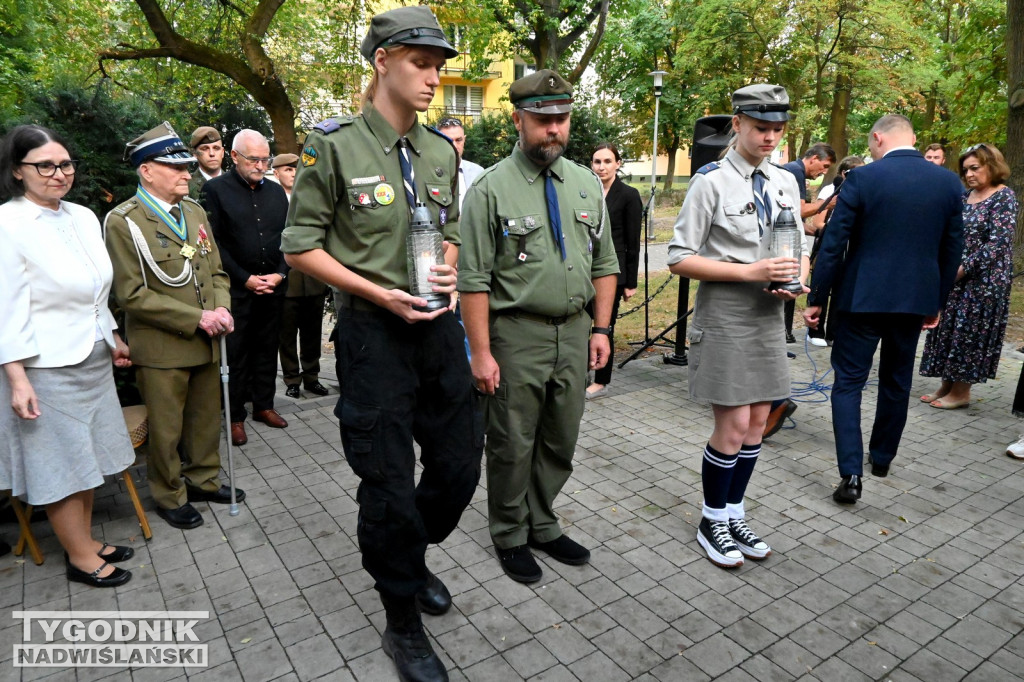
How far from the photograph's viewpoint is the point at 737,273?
336 cm

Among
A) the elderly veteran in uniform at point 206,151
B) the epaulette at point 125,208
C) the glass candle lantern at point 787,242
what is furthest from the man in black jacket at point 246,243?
the glass candle lantern at point 787,242

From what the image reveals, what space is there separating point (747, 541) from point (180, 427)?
320 centimetres

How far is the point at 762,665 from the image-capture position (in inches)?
114

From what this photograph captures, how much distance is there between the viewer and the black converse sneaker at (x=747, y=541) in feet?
12.1

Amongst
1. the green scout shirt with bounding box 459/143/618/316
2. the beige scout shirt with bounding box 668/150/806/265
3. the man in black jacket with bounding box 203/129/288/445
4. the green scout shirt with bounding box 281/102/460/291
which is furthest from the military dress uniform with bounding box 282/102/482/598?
the man in black jacket with bounding box 203/129/288/445

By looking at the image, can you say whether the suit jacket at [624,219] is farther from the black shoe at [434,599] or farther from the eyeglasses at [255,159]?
the black shoe at [434,599]

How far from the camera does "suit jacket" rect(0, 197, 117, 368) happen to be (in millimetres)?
3117

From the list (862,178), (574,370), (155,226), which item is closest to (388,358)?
(574,370)

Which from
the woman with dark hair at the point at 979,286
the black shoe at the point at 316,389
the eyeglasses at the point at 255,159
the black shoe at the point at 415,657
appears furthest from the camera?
the black shoe at the point at 316,389

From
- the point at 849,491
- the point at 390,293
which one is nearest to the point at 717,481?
the point at 849,491

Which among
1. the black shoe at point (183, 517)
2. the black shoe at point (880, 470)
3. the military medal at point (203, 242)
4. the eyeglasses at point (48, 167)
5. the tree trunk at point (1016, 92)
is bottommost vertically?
the black shoe at point (183, 517)

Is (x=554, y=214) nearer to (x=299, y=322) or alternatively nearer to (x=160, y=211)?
(x=160, y=211)

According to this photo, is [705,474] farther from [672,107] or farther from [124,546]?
[672,107]

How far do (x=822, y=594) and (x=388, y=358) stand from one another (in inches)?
93.3
